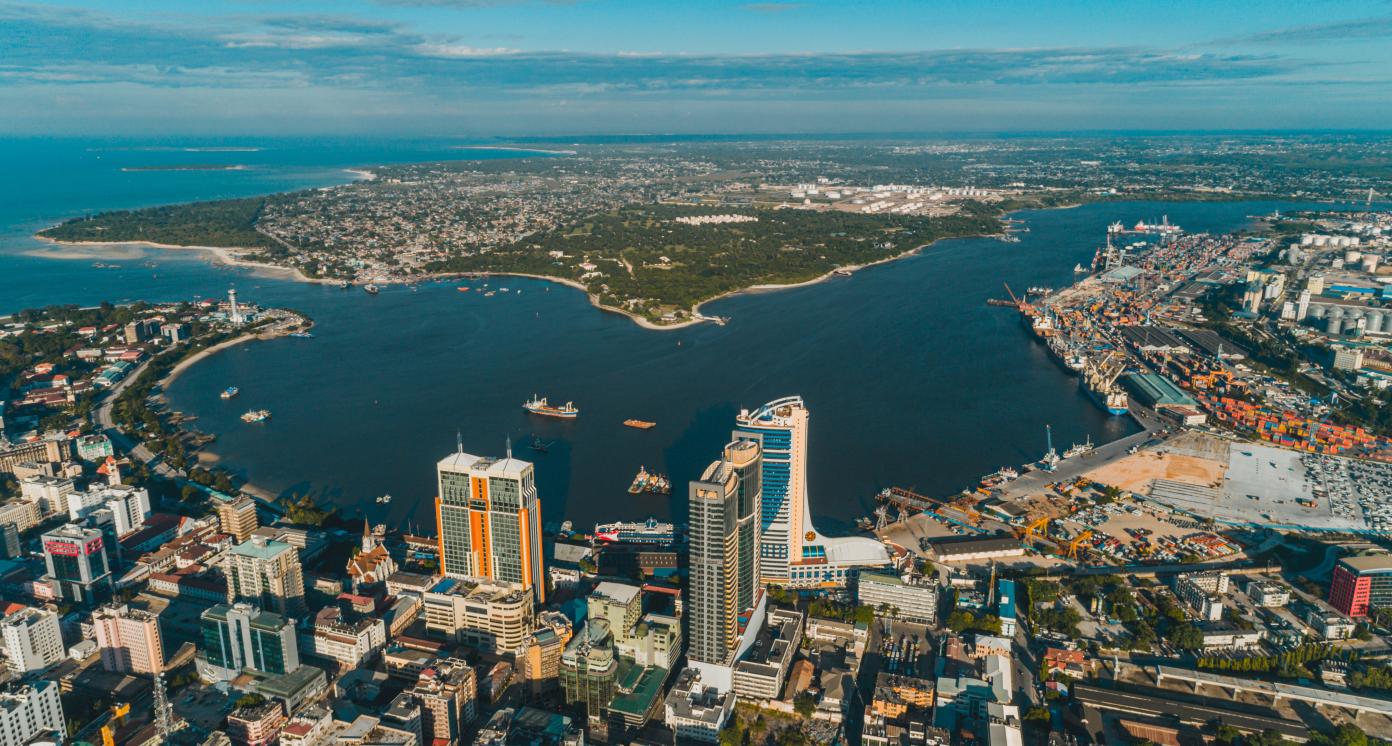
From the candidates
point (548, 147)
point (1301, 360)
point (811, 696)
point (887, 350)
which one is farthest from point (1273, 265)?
point (548, 147)

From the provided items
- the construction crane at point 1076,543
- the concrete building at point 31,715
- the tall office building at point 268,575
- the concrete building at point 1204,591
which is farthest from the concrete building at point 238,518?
the concrete building at point 1204,591

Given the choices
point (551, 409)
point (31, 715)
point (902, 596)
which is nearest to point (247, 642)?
point (31, 715)

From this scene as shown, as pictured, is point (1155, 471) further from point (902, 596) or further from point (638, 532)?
point (638, 532)

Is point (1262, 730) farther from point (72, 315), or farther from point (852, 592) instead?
point (72, 315)

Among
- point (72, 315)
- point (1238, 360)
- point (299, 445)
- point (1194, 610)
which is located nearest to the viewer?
point (1194, 610)

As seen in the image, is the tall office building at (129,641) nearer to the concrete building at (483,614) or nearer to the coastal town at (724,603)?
the coastal town at (724,603)

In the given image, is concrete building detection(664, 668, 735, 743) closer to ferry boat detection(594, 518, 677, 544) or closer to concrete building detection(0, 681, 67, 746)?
ferry boat detection(594, 518, 677, 544)
